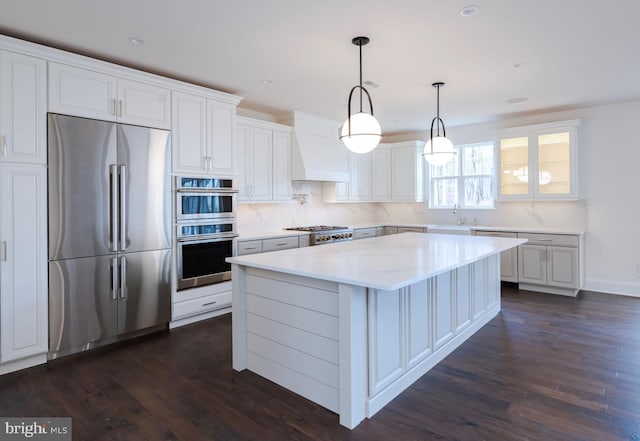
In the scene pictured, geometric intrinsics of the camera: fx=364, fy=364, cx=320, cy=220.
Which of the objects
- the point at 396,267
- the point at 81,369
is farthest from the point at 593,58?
the point at 81,369

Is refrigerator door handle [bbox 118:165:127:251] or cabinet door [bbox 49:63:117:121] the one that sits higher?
cabinet door [bbox 49:63:117:121]

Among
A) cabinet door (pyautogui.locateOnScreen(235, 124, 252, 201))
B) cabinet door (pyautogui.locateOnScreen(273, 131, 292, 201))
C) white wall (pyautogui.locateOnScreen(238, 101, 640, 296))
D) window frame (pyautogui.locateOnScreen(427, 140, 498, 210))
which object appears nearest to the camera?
cabinet door (pyautogui.locateOnScreen(235, 124, 252, 201))

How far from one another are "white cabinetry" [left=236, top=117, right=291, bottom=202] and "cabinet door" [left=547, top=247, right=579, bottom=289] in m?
3.76

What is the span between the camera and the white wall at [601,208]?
16.2 ft

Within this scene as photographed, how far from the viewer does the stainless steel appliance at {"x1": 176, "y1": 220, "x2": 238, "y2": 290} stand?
12.4ft

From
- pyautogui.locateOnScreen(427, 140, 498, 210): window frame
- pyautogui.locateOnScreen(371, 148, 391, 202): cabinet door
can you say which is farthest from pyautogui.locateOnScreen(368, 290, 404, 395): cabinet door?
pyautogui.locateOnScreen(371, 148, 391, 202): cabinet door

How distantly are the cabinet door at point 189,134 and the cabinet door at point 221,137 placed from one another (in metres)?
0.08

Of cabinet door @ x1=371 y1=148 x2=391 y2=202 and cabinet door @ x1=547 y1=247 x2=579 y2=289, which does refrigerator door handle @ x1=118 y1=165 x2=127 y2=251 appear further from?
cabinet door @ x1=547 y1=247 x2=579 y2=289

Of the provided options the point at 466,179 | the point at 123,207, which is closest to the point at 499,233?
the point at 466,179

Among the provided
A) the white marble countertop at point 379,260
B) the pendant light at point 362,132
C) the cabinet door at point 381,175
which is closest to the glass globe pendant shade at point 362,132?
the pendant light at point 362,132

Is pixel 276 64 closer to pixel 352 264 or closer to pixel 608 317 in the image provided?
pixel 352 264

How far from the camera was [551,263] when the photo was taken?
503cm

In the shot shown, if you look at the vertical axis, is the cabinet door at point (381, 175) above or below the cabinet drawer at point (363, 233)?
above

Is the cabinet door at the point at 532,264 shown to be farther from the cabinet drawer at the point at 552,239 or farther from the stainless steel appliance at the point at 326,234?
the stainless steel appliance at the point at 326,234
